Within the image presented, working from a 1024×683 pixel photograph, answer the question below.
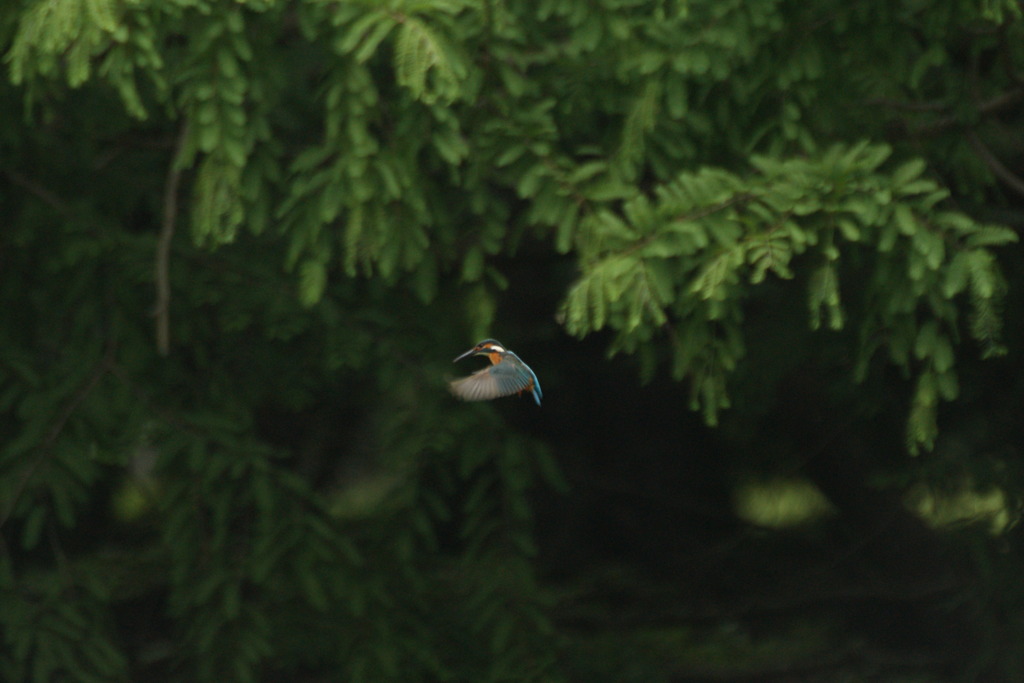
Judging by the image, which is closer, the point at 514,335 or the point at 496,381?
the point at 496,381

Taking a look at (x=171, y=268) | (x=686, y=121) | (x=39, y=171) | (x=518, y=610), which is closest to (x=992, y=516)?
(x=518, y=610)

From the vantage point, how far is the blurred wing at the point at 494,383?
2205 millimetres

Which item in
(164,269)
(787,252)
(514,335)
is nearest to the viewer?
(787,252)

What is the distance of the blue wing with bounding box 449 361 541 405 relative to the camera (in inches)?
86.9

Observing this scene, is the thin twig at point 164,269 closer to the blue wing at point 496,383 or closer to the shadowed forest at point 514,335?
the shadowed forest at point 514,335

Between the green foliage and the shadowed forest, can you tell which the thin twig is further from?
the green foliage

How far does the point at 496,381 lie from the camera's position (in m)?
2.22

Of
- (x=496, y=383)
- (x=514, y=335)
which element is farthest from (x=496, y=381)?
(x=514, y=335)

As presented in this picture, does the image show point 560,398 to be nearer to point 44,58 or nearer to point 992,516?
point 992,516

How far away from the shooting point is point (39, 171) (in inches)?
179

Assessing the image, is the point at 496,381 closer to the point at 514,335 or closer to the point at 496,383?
the point at 496,383

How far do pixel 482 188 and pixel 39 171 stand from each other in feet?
6.14

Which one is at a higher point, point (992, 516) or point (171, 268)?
point (171, 268)

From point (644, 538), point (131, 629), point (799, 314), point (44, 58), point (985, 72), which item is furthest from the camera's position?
point (644, 538)
